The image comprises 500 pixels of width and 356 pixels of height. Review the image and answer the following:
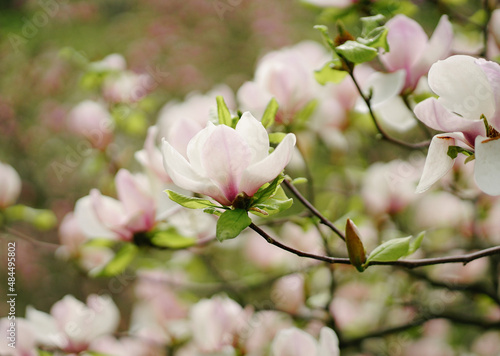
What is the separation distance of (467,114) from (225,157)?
24 centimetres

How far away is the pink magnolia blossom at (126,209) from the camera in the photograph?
30.7 inches

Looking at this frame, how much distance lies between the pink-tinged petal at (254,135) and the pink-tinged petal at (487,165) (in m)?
0.21

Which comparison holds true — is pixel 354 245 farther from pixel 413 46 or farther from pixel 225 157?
pixel 413 46

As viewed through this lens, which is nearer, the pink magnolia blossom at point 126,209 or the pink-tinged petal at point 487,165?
the pink-tinged petal at point 487,165

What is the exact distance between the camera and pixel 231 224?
0.51 meters

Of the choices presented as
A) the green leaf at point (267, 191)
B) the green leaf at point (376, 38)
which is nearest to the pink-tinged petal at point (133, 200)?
the green leaf at point (267, 191)

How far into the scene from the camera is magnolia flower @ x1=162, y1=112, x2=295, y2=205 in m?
0.50

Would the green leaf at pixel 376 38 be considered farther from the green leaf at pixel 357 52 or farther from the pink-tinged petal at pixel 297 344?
→ the pink-tinged petal at pixel 297 344

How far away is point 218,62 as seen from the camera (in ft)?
8.51

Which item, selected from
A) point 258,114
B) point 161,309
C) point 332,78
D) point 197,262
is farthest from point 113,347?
point 332,78

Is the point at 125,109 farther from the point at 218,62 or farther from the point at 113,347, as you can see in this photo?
the point at 218,62

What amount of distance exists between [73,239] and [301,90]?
0.61 m

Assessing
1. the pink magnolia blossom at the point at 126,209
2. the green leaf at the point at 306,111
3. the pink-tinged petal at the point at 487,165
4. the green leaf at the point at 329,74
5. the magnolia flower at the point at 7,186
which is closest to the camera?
the pink-tinged petal at the point at 487,165

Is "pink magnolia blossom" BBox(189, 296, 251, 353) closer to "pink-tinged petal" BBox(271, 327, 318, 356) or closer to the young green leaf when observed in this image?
"pink-tinged petal" BBox(271, 327, 318, 356)
